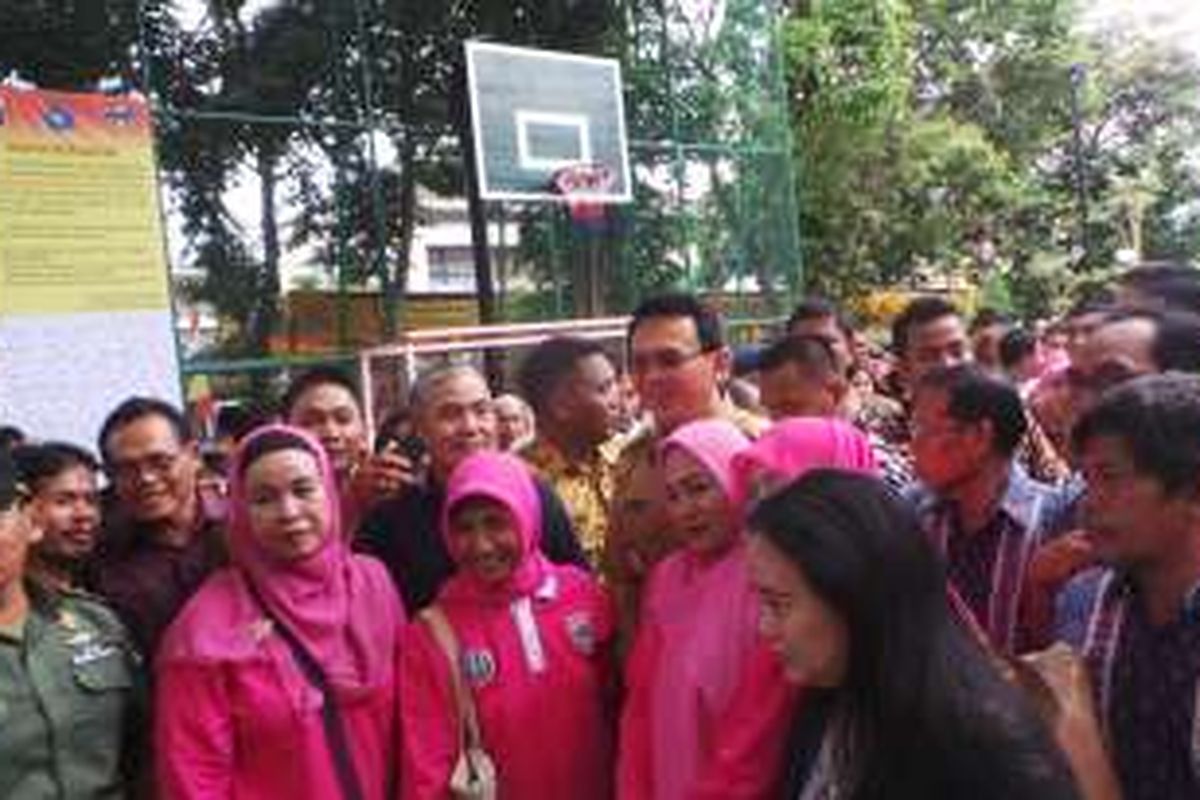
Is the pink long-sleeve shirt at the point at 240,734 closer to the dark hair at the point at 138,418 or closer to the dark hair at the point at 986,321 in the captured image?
the dark hair at the point at 138,418

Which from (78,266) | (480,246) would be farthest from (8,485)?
(480,246)

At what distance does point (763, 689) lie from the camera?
10.1 feet

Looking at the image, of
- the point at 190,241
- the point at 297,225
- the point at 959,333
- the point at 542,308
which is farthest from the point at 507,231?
the point at 959,333

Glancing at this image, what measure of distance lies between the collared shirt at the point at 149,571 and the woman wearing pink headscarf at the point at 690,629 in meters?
1.03

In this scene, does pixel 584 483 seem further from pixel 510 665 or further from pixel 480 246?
pixel 480 246

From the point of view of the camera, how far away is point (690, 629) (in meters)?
3.31

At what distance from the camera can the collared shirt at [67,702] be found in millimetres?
3367

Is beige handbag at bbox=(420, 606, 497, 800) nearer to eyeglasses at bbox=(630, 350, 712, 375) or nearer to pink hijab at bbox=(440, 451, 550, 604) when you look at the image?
pink hijab at bbox=(440, 451, 550, 604)

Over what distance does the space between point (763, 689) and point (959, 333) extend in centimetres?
306

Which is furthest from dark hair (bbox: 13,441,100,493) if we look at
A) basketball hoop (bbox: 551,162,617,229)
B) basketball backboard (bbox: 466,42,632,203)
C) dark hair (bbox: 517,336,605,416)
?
basketball hoop (bbox: 551,162,617,229)

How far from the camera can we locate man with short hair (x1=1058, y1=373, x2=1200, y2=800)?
282 centimetres

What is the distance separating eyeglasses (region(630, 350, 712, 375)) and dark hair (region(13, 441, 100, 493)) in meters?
1.33

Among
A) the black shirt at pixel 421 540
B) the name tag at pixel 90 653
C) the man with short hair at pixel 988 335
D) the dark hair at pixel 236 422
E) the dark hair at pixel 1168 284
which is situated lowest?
the name tag at pixel 90 653

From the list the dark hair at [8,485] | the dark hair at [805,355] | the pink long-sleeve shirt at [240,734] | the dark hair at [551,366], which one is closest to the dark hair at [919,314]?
the dark hair at [805,355]
